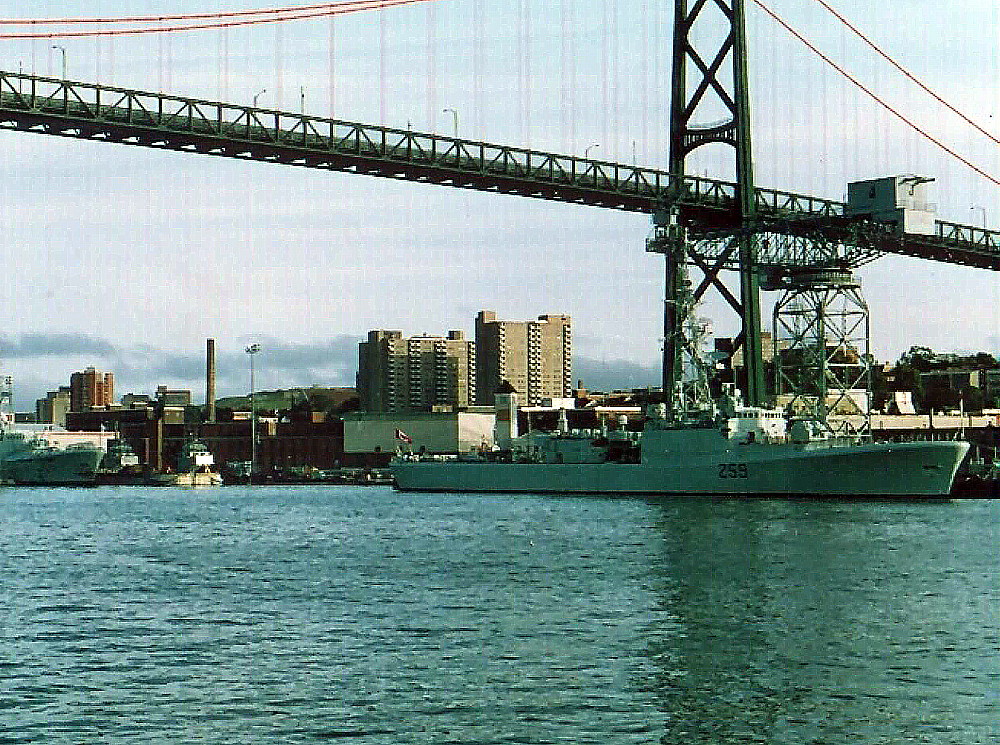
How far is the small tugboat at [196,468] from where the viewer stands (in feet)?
469

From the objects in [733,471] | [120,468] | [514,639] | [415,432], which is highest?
[415,432]

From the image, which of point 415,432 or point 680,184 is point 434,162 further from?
point 415,432

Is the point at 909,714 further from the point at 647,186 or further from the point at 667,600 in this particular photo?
the point at 647,186

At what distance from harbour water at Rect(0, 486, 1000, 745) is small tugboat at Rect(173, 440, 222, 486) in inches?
3685

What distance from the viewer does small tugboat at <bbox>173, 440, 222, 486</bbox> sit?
143 m

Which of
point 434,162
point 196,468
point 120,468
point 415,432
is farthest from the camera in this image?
point 120,468

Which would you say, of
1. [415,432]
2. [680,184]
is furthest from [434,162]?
[415,432]

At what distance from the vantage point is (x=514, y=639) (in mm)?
25641

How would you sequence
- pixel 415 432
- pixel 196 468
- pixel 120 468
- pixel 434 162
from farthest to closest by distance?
pixel 120 468
pixel 415 432
pixel 196 468
pixel 434 162

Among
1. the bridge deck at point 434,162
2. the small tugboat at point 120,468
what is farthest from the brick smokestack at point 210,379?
the bridge deck at point 434,162

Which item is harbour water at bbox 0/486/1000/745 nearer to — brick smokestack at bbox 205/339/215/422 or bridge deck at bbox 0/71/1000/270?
bridge deck at bbox 0/71/1000/270

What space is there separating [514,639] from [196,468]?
4883 inches

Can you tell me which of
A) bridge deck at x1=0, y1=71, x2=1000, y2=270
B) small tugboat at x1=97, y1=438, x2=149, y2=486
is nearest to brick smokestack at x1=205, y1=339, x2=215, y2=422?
small tugboat at x1=97, y1=438, x2=149, y2=486

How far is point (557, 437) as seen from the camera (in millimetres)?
87625
